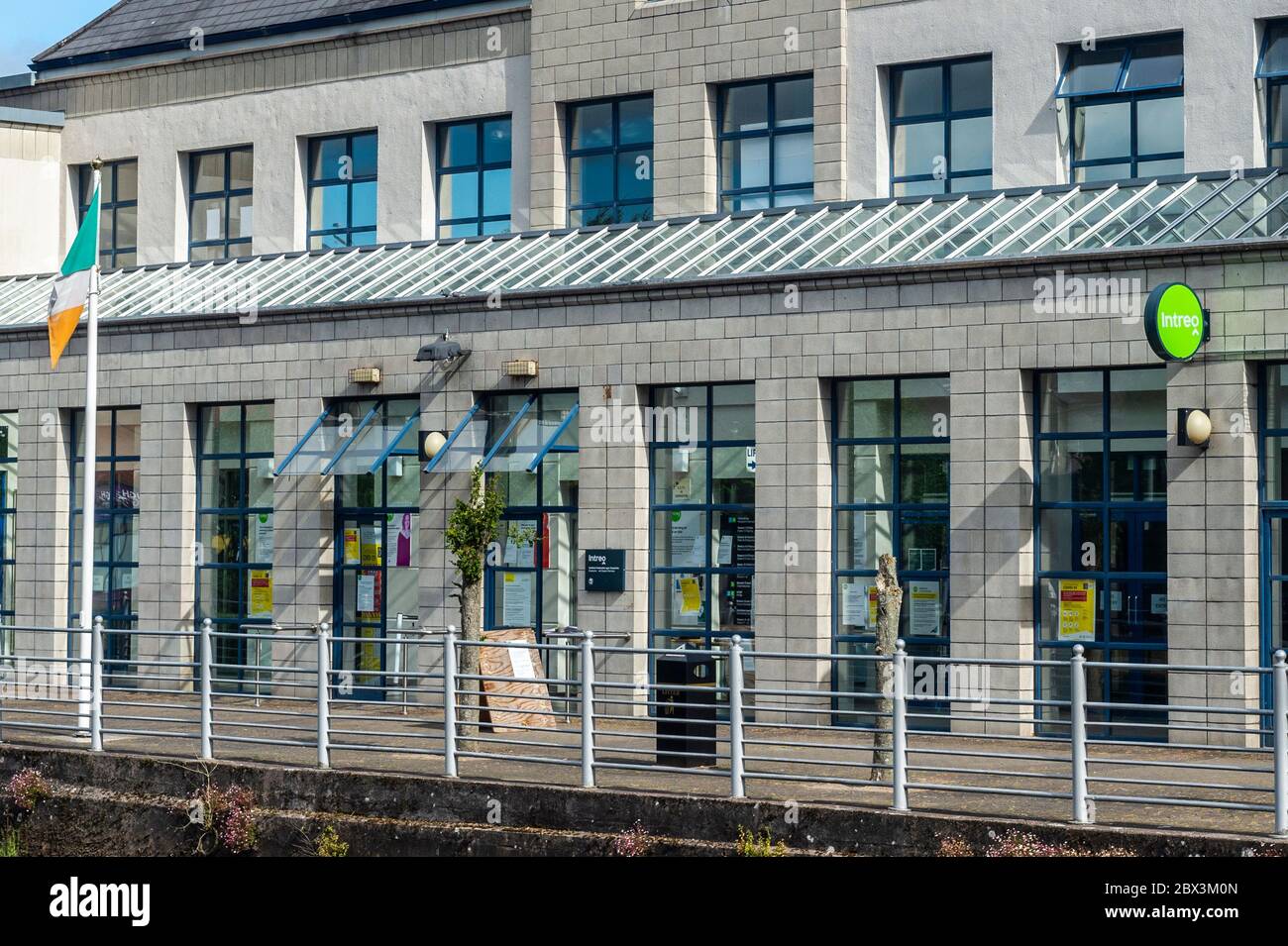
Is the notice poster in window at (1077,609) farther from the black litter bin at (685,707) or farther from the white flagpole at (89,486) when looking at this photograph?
the white flagpole at (89,486)

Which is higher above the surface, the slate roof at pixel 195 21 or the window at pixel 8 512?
the slate roof at pixel 195 21

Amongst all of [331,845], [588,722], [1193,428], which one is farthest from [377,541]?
[1193,428]

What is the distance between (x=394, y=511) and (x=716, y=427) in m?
→ 4.75

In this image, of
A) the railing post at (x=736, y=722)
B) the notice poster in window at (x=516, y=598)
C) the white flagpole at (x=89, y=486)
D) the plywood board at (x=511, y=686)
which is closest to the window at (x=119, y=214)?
the white flagpole at (x=89, y=486)

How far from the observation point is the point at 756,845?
1443cm

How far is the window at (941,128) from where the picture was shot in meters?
23.7

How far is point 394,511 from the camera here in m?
24.4

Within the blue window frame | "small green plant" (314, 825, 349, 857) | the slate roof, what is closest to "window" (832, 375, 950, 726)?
the blue window frame

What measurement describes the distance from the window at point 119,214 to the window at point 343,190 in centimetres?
341

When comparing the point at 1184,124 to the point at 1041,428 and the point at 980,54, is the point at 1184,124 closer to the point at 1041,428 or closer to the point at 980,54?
the point at 980,54

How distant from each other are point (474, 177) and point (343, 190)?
95.9 inches

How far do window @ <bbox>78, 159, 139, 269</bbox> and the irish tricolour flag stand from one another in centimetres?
713

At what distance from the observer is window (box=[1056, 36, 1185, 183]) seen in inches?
886
